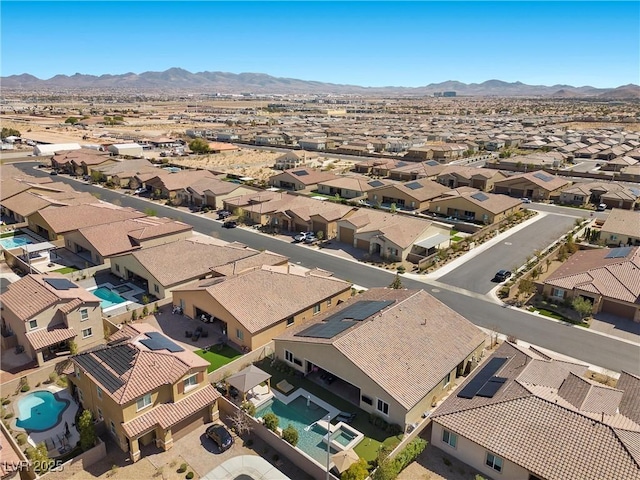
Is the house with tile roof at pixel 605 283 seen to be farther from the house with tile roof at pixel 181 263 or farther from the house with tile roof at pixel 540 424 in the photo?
the house with tile roof at pixel 181 263

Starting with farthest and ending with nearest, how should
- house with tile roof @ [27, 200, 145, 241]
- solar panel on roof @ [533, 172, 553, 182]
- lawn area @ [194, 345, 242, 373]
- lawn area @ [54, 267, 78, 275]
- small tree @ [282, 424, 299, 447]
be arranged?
solar panel on roof @ [533, 172, 553, 182], house with tile roof @ [27, 200, 145, 241], lawn area @ [54, 267, 78, 275], lawn area @ [194, 345, 242, 373], small tree @ [282, 424, 299, 447]

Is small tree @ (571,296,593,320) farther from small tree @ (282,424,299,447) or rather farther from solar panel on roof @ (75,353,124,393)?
solar panel on roof @ (75,353,124,393)

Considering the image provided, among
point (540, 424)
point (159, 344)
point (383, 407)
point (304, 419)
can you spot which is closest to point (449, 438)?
point (383, 407)

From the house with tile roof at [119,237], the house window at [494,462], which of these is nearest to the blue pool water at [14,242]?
the house with tile roof at [119,237]

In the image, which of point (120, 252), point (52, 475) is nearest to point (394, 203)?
point (120, 252)

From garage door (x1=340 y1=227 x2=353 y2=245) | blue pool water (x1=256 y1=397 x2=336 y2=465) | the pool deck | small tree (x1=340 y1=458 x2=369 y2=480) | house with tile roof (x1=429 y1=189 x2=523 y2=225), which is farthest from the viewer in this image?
house with tile roof (x1=429 y1=189 x2=523 y2=225)

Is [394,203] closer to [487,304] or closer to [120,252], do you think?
[487,304]

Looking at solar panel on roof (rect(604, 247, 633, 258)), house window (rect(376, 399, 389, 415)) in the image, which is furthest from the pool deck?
solar panel on roof (rect(604, 247, 633, 258))
